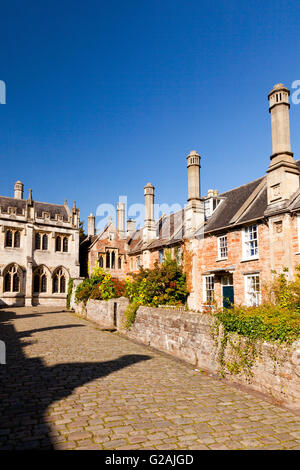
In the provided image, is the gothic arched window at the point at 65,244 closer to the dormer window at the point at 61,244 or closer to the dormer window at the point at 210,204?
the dormer window at the point at 61,244

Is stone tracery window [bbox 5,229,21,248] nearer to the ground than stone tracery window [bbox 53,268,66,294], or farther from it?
farther from it

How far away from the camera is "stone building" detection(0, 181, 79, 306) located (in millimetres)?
33281

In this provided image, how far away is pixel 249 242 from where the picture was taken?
18.2 meters

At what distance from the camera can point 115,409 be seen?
5621mm

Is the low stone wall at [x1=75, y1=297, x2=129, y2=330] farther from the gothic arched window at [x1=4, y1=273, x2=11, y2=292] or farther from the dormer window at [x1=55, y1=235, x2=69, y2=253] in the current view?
the dormer window at [x1=55, y1=235, x2=69, y2=253]

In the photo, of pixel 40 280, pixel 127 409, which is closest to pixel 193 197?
pixel 127 409

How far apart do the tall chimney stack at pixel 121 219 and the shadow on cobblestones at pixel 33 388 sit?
28.8 m

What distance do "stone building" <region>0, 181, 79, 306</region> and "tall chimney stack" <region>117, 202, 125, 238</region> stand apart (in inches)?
198

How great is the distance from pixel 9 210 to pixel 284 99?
2854 cm

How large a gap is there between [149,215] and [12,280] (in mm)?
15712

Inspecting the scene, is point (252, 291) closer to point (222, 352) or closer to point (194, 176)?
point (194, 176)

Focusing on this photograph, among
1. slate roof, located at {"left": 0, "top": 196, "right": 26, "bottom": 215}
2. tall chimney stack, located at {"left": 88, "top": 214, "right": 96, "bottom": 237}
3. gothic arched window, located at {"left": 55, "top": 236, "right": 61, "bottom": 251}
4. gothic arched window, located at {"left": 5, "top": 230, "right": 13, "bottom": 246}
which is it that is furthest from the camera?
tall chimney stack, located at {"left": 88, "top": 214, "right": 96, "bottom": 237}

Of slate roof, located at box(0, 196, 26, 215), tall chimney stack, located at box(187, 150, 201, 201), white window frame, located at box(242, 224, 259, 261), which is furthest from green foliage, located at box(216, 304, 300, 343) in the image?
slate roof, located at box(0, 196, 26, 215)

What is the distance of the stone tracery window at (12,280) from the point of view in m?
33.0
